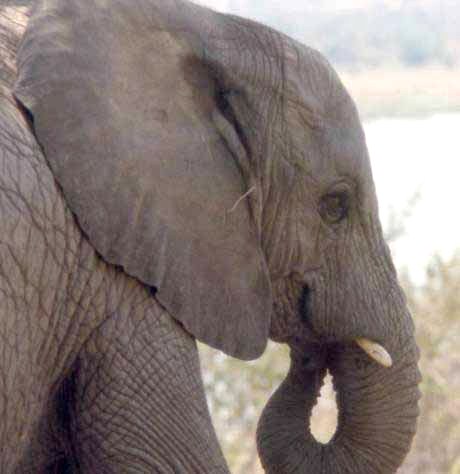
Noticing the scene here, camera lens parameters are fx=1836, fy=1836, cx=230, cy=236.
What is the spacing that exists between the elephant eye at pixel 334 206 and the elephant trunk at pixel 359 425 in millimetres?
318

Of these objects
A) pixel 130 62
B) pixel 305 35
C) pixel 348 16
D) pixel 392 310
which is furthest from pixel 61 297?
pixel 348 16

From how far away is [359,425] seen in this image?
4535mm

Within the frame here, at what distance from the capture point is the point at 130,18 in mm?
4133

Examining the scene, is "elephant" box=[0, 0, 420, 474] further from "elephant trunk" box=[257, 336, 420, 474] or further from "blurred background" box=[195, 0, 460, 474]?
"blurred background" box=[195, 0, 460, 474]

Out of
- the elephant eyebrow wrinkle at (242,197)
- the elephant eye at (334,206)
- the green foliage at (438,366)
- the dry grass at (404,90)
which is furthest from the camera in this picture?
the dry grass at (404,90)

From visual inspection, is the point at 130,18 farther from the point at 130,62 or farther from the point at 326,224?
the point at 326,224

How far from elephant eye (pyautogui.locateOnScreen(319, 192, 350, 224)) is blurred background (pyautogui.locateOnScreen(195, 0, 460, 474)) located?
275cm

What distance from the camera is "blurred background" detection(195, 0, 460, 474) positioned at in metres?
8.54

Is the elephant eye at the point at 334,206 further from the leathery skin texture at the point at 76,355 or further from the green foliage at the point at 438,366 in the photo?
the green foliage at the point at 438,366

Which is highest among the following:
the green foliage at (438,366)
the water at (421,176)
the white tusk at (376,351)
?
the white tusk at (376,351)

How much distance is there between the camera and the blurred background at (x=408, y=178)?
8539 millimetres

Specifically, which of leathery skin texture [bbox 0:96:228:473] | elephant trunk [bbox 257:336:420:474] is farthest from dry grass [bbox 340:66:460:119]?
leathery skin texture [bbox 0:96:228:473]

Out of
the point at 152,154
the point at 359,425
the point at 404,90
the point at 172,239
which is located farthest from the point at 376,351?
the point at 404,90

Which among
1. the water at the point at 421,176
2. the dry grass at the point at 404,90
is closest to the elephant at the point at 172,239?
the water at the point at 421,176
